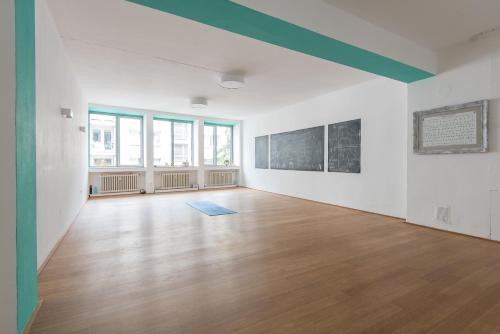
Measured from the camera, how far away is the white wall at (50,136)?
2.43 meters

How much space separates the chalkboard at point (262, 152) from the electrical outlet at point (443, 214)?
17.8 feet

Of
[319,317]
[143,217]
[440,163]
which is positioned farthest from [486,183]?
[143,217]

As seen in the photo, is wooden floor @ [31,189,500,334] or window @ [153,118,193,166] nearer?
wooden floor @ [31,189,500,334]

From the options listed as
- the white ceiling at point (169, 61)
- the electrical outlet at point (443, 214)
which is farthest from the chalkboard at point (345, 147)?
the electrical outlet at point (443, 214)

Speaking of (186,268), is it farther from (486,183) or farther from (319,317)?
(486,183)

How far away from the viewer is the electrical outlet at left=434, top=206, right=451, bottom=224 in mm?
3748

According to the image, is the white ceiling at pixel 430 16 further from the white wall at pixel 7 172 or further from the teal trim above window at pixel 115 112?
the teal trim above window at pixel 115 112

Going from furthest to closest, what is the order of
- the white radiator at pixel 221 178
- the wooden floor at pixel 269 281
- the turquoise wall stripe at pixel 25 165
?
the white radiator at pixel 221 178 → the wooden floor at pixel 269 281 → the turquoise wall stripe at pixel 25 165

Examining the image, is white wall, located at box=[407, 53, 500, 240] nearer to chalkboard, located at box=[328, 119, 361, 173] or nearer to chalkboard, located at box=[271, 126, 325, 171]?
chalkboard, located at box=[328, 119, 361, 173]

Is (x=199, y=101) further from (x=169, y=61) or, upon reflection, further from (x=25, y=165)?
(x=25, y=165)

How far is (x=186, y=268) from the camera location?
2.47 meters

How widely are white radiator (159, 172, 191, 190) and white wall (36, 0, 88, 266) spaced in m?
4.75

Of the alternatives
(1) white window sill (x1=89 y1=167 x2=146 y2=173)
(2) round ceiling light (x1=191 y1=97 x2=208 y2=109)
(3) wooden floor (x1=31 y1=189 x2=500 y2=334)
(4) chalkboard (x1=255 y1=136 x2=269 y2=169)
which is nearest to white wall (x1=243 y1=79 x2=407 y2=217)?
(3) wooden floor (x1=31 y1=189 x2=500 y2=334)

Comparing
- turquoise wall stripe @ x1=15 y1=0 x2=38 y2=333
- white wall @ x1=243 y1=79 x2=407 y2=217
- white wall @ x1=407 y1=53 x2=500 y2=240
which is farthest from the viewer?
white wall @ x1=243 y1=79 x2=407 y2=217
